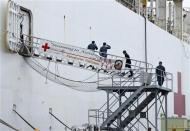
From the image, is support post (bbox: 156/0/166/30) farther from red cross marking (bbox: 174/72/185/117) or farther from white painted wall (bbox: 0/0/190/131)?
white painted wall (bbox: 0/0/190/131)

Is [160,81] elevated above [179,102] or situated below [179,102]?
above

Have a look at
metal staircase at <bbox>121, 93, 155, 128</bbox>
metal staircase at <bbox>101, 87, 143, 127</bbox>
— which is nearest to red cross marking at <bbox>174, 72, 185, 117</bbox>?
metal staircase at <bbox>121, 93, 155, 128</bbox>

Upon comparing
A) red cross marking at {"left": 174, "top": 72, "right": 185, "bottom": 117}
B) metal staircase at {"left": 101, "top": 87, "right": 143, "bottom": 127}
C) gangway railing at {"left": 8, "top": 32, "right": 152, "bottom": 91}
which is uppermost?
gangway railing at {"left": 8, "top": 32, "right": 152, "bottom": 91}

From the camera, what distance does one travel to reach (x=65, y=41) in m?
14.4

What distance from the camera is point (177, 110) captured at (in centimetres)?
2538

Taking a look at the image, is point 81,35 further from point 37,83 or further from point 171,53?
point 171,53

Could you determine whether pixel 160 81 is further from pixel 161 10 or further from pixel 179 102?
pixel 161 10

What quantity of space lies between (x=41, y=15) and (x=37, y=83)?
1862 millimetres

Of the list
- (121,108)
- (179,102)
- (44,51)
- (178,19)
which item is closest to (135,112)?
(121,108)

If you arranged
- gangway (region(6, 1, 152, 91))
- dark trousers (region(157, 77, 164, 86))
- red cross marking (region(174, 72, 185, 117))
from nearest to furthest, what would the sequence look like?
1. gangway (region(6, 1, 152, 91))
2. dark trousers (region(157, 77, 164, 86))
3. red cross marking (region(174, 72, 185, 117))

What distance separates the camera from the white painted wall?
11703 millimetres

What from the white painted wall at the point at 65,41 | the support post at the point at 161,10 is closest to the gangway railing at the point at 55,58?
the white painted wall at the point at 65,41

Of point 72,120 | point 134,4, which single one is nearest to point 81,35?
point 72,120

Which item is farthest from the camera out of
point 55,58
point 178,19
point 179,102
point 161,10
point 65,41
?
point 178,19
